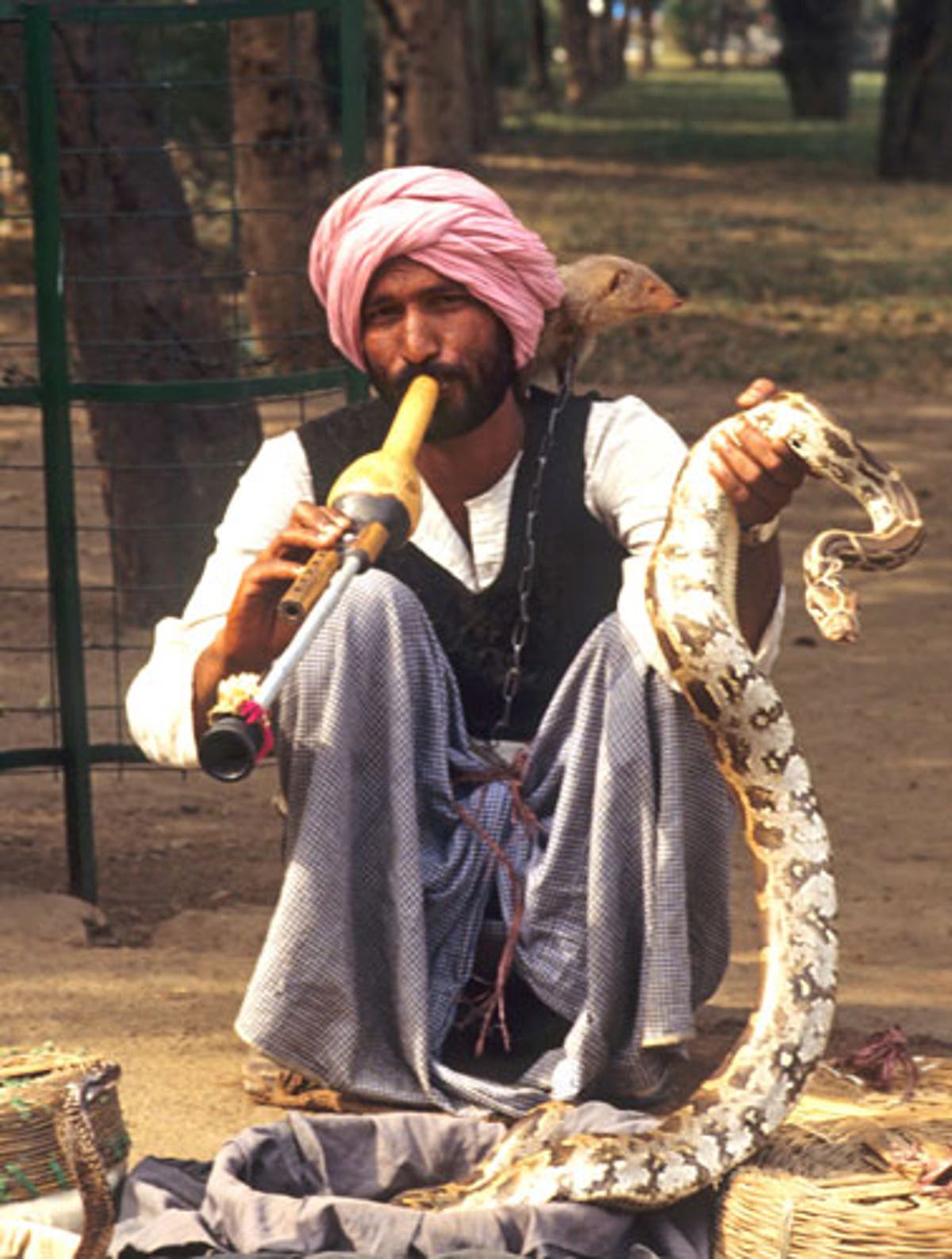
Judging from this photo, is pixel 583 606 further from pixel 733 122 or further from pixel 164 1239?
pixel 733 122

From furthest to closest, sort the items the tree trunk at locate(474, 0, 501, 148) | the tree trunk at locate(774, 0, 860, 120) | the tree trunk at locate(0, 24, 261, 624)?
the tree trunk at locate(774, 0, 860, 120)
the tree trunk at locate(474, 0, 501, 148)
the tree trunk at locate(0, 24, 261, 624)

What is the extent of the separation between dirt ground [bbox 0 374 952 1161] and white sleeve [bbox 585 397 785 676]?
0.90 meters

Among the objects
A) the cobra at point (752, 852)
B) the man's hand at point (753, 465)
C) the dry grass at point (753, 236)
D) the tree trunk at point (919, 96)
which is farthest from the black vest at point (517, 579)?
the tree trunk at point (919, 96)

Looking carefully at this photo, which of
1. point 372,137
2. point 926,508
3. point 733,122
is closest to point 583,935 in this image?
point 926,508

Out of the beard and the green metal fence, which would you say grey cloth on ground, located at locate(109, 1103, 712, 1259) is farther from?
the green metal fence

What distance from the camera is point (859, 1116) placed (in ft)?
13.4

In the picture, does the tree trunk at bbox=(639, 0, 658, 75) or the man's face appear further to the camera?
the tree trunk at bbox=(639, 0, 658, 75)

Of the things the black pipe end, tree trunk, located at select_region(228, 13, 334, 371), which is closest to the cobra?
the black pipe end

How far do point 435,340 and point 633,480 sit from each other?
401 millimetres

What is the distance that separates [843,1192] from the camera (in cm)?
362

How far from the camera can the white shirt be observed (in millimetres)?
4250

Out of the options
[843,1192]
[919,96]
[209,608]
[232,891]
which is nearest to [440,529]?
[209,608]

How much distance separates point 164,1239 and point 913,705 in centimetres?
446

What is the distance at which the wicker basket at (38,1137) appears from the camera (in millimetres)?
3768
